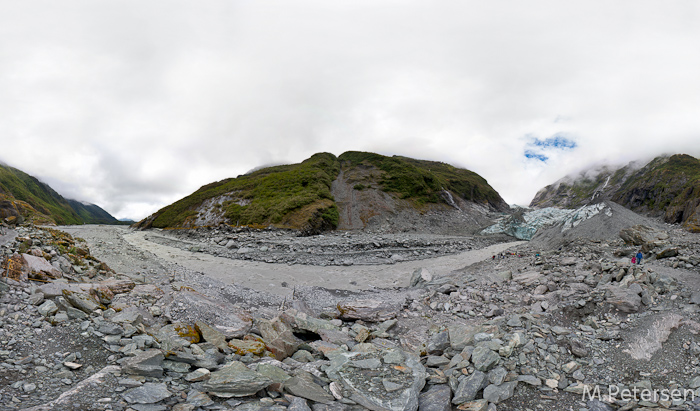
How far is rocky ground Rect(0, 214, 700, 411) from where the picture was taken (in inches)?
244

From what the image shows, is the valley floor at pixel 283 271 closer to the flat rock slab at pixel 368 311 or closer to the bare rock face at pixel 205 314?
the flat rock slab at pixel 368 311

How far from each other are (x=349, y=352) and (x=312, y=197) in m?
71.1

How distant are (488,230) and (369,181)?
4511cm

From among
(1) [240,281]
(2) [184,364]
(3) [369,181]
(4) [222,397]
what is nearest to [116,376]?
(2) [184,364]

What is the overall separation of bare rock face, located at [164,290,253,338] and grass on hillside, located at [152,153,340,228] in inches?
2134

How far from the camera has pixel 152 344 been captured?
7.72 m

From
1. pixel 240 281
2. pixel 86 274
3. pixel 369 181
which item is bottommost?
pixel 240 281

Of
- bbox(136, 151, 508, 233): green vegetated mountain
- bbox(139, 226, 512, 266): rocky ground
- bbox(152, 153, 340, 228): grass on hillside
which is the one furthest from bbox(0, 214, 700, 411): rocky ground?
bbox(152, 153, 340, 228): grass on hillside

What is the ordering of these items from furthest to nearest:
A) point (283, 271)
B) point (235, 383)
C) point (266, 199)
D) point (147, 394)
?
point (266, 199) → point (283, 271) → point (235, 383) → point (147, 394)

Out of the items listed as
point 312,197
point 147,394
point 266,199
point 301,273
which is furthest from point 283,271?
point 266,199

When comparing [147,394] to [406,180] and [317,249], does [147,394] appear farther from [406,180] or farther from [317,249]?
A: [406,180]

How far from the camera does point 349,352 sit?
29.2 ft

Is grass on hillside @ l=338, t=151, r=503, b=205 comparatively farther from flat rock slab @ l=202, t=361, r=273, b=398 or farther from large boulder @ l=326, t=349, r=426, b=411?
flat rock slab @ l=202, t=361, r=273, b=398

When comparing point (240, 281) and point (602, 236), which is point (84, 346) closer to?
point (240, 281)
